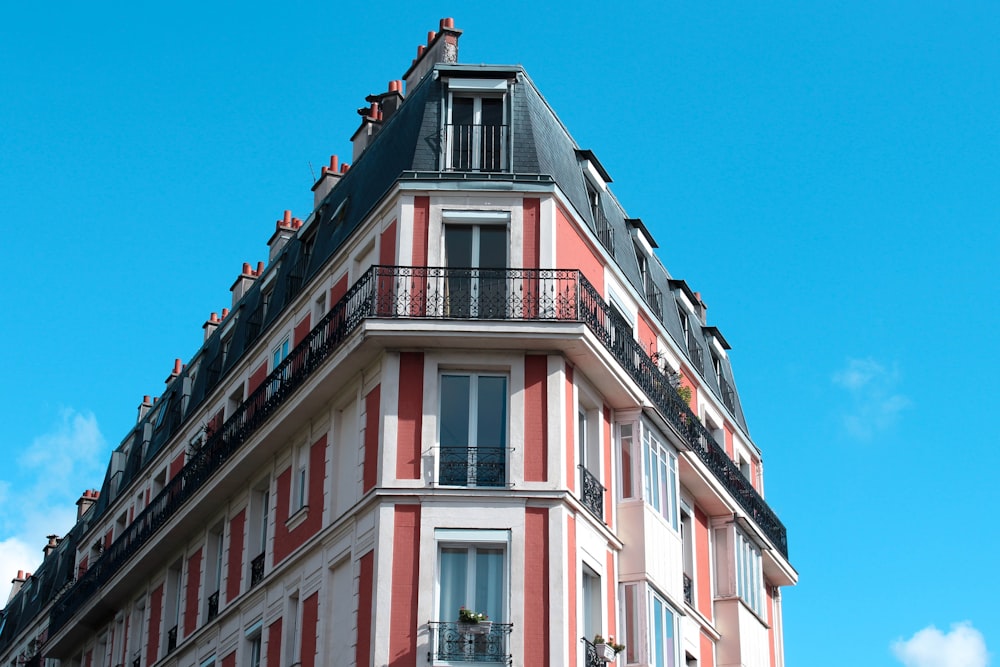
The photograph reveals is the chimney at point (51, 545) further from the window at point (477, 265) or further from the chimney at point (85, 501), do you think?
the window at point (477, 265)

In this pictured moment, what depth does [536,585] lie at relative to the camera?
2338 cm

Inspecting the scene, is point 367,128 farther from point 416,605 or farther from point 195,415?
point 416,605

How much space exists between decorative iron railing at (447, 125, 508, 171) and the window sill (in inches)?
239

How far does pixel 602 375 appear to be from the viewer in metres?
25.9

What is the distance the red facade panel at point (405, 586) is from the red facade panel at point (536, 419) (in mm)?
1828

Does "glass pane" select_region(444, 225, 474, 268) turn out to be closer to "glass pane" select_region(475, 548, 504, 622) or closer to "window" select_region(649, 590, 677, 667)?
"glass pane" select_region(475, 548, 504, 622)

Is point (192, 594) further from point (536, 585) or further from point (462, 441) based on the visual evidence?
point (536, 585)

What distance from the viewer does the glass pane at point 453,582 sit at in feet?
76.5

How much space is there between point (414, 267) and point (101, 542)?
18.3 meters

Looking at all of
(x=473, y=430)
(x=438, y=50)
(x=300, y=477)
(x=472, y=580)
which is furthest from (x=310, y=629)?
(x=438, y=50)

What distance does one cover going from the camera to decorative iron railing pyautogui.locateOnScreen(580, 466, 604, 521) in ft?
82.0

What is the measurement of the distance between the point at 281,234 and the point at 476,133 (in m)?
10.5

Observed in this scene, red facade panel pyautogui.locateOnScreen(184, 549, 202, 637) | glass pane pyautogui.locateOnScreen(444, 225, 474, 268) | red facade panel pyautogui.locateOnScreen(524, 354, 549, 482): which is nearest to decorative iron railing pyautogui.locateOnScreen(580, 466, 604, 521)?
red facade panel pyautogui.locateOnScreen(524, 354, 549, 482)

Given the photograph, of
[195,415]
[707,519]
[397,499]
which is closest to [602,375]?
[397,499]
